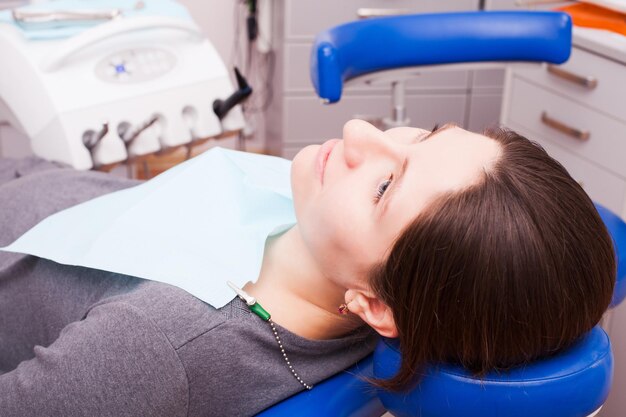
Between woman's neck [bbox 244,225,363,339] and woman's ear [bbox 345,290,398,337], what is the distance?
0.07 meters

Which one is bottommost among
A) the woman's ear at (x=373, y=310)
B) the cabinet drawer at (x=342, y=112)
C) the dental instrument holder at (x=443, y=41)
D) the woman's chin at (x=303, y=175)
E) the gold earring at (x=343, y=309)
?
the cabinet drawer at (x=342, y=112)

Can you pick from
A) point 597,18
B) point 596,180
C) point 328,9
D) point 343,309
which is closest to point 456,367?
point 343,309

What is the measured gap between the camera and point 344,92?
2783 mm

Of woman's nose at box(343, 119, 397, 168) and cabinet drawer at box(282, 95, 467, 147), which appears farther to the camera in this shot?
cabinet drawer at box(282, 95, 467, 147)

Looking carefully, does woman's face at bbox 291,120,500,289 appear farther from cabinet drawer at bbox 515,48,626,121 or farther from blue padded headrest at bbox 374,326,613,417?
cabinet drawer at bbox 515,48,626,121

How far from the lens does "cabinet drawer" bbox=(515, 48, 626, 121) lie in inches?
68.5

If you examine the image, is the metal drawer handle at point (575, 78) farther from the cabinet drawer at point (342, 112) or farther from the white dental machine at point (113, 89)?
the cabinet drawer at point (342, 112)

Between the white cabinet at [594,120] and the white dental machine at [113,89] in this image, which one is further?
the white cabinet at [594,120]

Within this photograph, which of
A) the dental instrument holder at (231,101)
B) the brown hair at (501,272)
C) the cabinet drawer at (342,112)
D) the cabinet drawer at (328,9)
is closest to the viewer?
the brown hair at (501,272)

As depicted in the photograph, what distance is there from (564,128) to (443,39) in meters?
0.53

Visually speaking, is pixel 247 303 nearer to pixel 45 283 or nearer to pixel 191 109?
pixel 45 283

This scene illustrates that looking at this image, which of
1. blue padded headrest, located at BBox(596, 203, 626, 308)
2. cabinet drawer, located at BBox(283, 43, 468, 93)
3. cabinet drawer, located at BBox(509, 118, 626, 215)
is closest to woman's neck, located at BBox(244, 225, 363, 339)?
blue padded headrest, located at BBox(596, 203, 626, 308)

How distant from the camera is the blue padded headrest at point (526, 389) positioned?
84cm

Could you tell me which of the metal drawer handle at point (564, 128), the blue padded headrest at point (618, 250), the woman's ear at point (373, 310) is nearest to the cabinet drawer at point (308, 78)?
the metal drawer handle at point (564, 128)
